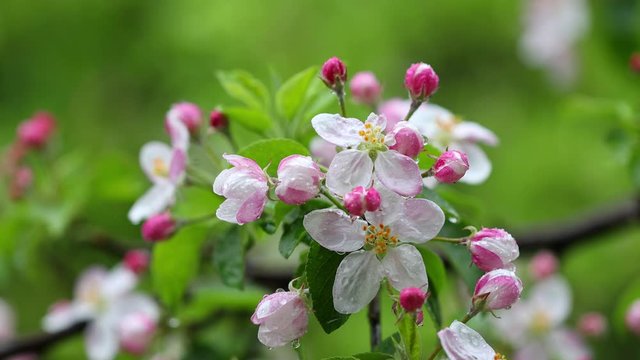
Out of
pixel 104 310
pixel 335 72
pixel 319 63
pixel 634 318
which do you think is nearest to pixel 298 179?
pixel 335 72

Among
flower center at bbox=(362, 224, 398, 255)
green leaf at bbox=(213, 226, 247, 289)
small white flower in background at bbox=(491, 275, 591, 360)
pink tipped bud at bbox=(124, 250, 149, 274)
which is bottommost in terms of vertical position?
small white flower in background at bbox=(491, 275, 591, 360)

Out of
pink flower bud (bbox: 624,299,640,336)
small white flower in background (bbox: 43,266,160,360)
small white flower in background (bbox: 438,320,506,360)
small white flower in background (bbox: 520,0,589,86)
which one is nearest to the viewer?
small white flower in background (bbox: 438,320,506,360)

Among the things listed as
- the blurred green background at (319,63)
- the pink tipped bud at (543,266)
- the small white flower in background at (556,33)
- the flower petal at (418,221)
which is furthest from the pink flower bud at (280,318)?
the small white flower in background at (556,33)

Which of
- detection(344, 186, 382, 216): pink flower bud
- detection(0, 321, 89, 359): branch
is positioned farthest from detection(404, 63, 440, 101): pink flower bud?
detection(0, 321, 89, 359): branch

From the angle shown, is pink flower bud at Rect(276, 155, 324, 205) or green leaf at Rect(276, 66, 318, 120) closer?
pink flower bud at Rect(276, 155, 324, 205)

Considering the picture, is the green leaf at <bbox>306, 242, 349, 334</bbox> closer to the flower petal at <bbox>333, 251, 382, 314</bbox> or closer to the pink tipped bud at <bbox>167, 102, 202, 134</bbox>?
the flower petal at <bbox>333, 251, 382, 314</bbox>

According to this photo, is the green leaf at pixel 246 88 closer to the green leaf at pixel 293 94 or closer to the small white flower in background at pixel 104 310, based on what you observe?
the green leaf at pixel 293 94
